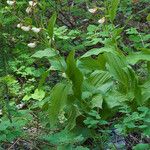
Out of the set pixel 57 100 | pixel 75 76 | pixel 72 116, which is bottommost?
pixel 72 116

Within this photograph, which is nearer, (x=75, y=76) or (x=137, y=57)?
(x=75, y=76)

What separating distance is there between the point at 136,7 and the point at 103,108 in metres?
2.96

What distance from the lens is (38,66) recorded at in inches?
171

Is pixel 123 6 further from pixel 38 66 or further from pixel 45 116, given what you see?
pixel 45 116

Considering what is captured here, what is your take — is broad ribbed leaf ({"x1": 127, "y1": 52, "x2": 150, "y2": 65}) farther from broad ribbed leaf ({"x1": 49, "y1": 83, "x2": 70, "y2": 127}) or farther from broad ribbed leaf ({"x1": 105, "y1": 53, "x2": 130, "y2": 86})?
broad ribbed leaf ({"x1": 49, "y1": 83, "x2": 70, "y2": 127})

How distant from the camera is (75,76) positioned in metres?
2.94

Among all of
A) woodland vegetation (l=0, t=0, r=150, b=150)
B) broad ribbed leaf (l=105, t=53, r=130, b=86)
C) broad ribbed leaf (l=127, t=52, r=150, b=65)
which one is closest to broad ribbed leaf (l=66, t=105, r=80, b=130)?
woodland vegetation (l=0, t=0, r=150, b=150)

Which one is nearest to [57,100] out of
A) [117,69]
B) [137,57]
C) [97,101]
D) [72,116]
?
[72,116]

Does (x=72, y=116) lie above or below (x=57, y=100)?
below

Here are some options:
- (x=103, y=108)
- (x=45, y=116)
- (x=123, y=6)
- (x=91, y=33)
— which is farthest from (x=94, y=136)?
(x=123, y=6)

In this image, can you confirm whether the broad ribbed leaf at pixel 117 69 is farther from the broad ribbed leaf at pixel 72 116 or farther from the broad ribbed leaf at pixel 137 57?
the broad ribbed leaf at pixel 72 116

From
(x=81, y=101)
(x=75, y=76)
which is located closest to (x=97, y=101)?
(x=81, y=101)

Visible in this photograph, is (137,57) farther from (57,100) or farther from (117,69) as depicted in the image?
(57,100)

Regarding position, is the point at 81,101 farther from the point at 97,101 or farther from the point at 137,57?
the point at 137,57
